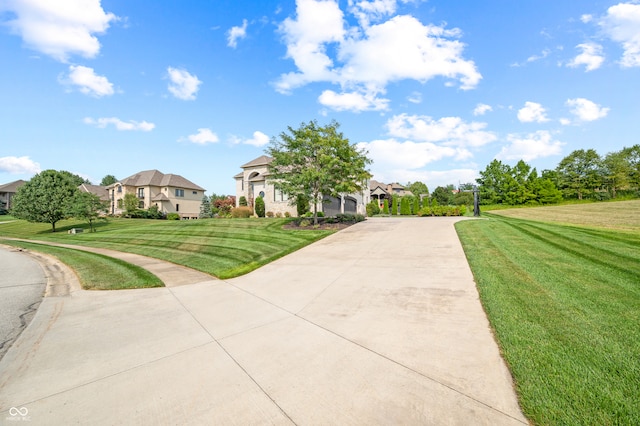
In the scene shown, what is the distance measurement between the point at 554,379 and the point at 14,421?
538 centimetres

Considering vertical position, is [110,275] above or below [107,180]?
below

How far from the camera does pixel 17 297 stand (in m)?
6.46

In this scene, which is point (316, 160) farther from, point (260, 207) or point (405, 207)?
point (405, 207)

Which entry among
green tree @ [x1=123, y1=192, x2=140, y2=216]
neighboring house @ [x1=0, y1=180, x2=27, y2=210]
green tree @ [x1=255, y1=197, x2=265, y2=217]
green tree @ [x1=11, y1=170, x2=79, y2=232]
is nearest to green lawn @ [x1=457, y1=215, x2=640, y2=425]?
green tree @ [x1=255, y1=197, x2=265, y2=217]

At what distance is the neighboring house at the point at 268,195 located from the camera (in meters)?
28.9

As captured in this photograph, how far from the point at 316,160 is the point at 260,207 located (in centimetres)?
1371

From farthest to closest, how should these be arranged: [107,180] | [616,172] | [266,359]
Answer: [107,180], [616,172], [266,359]

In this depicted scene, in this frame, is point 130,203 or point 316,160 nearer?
point 316,160

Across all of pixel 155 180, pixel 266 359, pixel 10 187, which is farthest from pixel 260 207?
pixel 10 187

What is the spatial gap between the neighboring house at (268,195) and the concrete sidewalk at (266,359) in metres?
22.4

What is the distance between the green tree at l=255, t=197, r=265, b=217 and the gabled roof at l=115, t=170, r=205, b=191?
2564cm

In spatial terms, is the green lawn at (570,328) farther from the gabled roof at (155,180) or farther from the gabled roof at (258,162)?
the gabled roof at (155,180)

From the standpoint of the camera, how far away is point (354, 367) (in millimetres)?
3209

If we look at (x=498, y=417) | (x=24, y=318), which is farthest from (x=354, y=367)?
(x=24, y=318)
